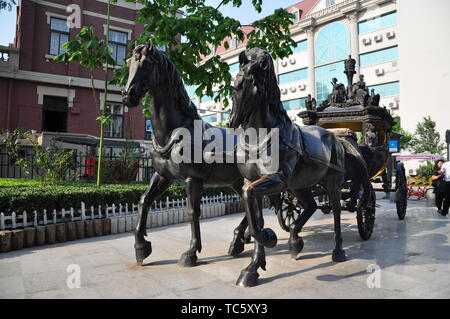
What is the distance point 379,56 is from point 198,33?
27.4m

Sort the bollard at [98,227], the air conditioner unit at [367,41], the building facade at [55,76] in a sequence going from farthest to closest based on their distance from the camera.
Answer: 1. the air conditioner unit at [367,41]
2. the building facade at [55,76]
3. the bollard at [98,227]

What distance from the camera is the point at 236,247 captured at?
Result: 158 inches

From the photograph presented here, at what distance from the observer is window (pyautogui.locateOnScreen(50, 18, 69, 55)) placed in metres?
14.7

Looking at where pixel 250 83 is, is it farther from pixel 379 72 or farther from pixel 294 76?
pixel 294 76

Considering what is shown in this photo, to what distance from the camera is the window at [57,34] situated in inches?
579

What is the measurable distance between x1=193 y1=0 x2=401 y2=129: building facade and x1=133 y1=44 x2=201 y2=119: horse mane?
66.4 feet

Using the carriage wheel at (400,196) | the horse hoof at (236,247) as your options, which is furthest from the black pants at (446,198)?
the horse hoof at (236,247)

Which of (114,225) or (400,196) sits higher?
(400,196)

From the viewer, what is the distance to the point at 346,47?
1174 inches

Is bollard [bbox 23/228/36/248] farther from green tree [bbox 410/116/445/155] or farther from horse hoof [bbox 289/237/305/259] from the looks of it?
green tree [bbox 410/116/445/155]

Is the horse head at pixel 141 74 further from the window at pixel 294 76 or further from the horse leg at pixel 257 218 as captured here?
the window at pixel 294 76

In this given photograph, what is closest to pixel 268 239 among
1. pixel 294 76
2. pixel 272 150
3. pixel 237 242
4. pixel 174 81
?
pixel 272 150

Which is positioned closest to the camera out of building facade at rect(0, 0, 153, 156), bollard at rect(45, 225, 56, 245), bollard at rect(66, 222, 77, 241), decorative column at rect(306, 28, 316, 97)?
bollard at rect(45, 225, 56, 245)

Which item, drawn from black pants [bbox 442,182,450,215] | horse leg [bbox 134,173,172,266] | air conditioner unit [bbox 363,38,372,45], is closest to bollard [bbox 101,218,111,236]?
horse leg [bbox 134,173,172,266]
